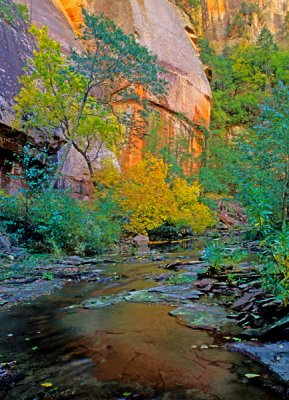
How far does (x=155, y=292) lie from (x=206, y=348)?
2.36 meters

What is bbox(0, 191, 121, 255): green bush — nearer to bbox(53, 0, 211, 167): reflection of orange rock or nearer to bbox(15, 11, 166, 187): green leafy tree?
bbox(15, 11, 166, 187): green leafy tree

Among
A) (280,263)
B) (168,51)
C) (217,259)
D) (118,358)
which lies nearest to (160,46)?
(168,51)

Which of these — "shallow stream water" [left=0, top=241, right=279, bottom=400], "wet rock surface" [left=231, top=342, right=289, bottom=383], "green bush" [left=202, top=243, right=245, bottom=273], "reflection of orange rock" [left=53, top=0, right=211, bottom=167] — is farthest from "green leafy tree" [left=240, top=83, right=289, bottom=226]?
"reflection of orange rock" [left=53, top=0, right=211, bottom=167]

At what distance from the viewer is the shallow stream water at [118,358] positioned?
209 centimetres

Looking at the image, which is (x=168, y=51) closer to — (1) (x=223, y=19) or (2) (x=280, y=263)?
(1) (x=223, y=19)

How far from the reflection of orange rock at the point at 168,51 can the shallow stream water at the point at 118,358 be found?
23.1 metres

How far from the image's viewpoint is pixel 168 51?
103 ft

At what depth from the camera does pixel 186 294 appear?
4820 mm

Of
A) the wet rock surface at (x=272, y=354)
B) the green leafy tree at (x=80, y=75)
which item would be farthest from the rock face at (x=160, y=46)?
the wet rock surface at (x=272, y=354)

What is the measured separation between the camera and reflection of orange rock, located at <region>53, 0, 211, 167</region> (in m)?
29.6

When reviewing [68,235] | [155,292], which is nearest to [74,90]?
[68,235]

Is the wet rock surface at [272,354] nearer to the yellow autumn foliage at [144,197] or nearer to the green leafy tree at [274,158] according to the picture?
the green leafy tree at [274,158]

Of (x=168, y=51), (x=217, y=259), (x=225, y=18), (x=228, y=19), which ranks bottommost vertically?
(x=217, y=259)

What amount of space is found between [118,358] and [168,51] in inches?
1283
